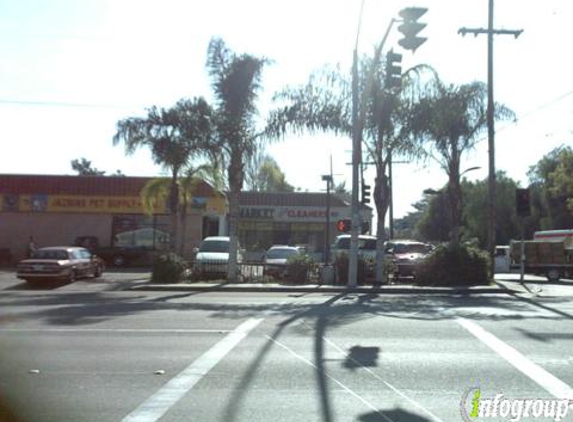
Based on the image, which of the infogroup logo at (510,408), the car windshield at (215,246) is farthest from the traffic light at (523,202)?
the infogroup logo at (510,408)

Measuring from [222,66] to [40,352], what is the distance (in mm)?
16552

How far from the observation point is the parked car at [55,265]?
2316cm

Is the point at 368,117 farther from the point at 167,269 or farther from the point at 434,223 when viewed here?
the point at 434,223

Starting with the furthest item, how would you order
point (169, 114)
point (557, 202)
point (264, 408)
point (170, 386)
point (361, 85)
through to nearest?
point (557, 202)
point (169, 114)
point (361, 85)
point (170, 386)
point (264, 408)

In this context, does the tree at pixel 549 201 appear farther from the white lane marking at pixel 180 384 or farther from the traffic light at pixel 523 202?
the white lane marking at pixel 180 384

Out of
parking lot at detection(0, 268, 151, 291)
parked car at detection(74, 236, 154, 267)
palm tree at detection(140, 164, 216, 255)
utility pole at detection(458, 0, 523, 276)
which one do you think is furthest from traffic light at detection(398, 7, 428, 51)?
parked car at detection(74, 236, 154, 267)

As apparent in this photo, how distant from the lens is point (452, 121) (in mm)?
24891

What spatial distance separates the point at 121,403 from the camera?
6664 millimetres

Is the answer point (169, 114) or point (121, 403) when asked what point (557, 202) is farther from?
point (121, 403)

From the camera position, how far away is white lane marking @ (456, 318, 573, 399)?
7.05 m

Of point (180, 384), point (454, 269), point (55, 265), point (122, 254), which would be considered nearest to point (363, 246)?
point (454, 269)

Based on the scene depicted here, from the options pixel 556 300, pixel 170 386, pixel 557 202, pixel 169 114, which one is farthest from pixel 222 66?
pixel 557 202

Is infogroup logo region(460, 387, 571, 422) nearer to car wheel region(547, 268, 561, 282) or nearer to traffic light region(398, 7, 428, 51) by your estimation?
traffic light region(398, 7, 428, 51)

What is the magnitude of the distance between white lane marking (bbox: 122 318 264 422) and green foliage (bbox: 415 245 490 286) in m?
13.6
